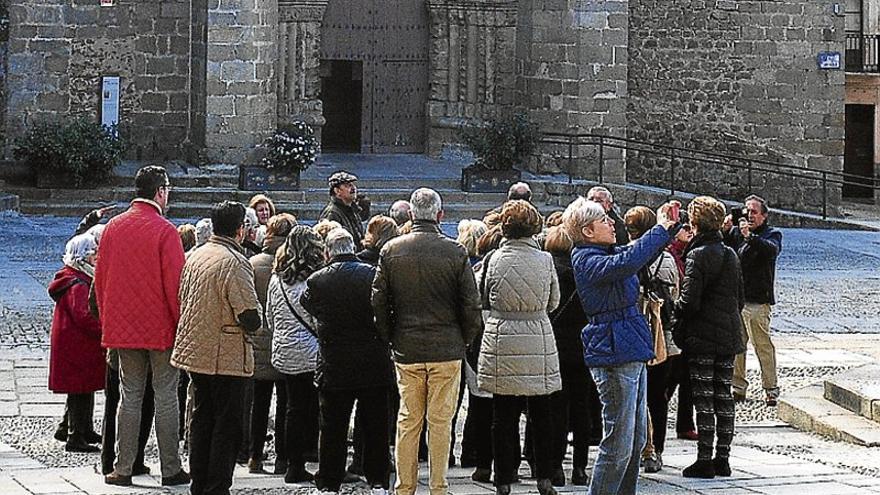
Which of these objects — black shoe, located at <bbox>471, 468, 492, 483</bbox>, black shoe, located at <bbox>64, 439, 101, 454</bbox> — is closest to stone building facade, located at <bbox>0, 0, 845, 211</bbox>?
black shoe, located at <bbox>64, 439, 101, 454</bbox>

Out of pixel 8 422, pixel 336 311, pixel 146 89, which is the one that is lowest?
pixel 8 422

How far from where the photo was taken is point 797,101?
2739cm

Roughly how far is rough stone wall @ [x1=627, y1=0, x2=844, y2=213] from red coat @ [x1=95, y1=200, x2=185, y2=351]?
20.1 metres

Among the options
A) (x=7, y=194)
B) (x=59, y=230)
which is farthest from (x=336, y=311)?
(x=7, y=194)

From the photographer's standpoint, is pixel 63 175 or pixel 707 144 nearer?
pixel 63 175

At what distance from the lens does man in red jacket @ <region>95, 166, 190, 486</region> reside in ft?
27.6

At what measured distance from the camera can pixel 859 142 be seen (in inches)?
1267

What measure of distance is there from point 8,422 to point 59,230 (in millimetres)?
10005

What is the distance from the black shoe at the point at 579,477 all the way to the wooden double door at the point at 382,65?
16.7 m

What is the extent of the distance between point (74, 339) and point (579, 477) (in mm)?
3024

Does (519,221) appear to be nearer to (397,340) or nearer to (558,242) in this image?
(558,242)

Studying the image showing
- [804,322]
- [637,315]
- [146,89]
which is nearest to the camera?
[637,315]

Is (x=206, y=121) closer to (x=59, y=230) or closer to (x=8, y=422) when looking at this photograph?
(x=59, y=230)

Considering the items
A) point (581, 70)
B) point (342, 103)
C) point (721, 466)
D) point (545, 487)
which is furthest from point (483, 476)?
point (342, 103)
